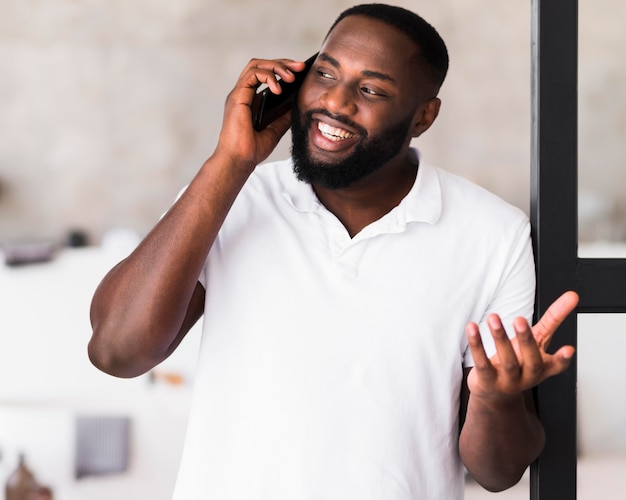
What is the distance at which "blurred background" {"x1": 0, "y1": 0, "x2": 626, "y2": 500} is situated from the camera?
2938 mm

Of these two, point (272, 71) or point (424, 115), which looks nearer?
point (272, 71)

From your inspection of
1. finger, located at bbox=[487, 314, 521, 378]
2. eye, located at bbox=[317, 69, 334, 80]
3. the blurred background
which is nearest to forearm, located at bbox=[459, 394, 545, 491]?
finger, located at bbox=[487, 314, 521, 378]

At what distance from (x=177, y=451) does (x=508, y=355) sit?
2296mm

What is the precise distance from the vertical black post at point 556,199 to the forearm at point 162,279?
1.27 ft

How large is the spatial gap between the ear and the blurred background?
192cm

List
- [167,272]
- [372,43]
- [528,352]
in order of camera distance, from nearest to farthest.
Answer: [528,352]
[167,272]
[372,43]

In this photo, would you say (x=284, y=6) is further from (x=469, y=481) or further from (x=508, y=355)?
(x=508, y=355)

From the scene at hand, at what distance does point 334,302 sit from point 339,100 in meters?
0.27

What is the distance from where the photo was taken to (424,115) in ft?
3.84

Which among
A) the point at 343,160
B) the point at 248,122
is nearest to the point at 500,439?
the point at 343,160

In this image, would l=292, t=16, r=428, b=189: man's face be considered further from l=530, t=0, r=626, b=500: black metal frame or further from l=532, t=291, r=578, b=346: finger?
l=532, t=291, r=578, b=346: finger

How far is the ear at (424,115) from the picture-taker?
3.77 ft

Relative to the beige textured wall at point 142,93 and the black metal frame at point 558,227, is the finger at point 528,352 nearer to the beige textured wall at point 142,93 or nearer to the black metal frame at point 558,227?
the black metal frame at point 558,227

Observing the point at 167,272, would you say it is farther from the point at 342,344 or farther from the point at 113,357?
the point at 342,344
